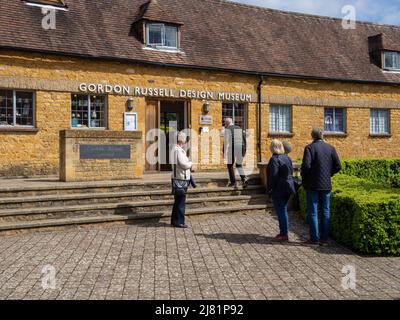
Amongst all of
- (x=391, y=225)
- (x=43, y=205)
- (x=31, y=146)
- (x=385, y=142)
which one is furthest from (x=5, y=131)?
(x=385, y=142)

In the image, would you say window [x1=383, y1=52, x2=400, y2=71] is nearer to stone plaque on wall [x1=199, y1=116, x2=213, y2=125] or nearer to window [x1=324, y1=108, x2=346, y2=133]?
window [x1=324, y1=108, x2=346, y2=133]

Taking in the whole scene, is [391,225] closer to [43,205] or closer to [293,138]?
[43,205]

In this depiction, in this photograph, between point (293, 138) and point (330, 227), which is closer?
point (330, 227)

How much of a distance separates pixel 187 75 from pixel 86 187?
286 inches

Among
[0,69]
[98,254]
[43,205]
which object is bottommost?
[98,254]

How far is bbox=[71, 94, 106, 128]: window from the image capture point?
14367 mm

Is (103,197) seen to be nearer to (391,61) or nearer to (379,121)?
(379,121)

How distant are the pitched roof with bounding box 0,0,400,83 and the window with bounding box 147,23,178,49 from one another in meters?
0.36

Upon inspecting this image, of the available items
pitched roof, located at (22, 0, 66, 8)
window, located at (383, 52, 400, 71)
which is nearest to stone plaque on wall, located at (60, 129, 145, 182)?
pitched roof, located at (22, 0, 66, 8)

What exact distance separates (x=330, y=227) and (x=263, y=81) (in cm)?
986

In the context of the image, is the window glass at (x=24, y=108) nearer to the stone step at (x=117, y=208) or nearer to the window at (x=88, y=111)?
the window at (x=88, y=111)

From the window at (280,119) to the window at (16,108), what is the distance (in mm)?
9391

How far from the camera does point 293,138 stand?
18.1 m

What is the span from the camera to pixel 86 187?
10203mm
